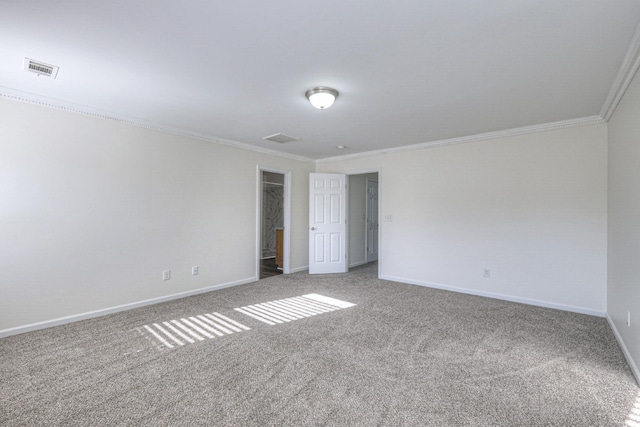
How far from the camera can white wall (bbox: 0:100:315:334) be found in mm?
2879

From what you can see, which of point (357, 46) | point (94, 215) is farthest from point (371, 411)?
point (94, 215)

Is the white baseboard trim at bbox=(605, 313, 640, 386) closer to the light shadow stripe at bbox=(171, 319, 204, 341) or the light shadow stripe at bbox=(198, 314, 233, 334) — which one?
the light shadow stripe at bbox=(198, 314, 233, 334)

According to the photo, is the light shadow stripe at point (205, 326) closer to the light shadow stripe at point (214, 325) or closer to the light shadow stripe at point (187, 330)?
the light shadow stripe at point (214, 325)

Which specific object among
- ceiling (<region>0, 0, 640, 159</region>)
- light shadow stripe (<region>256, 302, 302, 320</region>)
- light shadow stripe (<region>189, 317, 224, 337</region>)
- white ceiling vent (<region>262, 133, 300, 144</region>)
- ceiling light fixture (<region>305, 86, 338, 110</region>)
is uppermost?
ceiling (<region>0, 0, 640, 159</region>)

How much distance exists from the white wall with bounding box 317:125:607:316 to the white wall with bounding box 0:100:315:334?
2.81 meters

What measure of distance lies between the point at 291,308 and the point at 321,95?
8.32 feet

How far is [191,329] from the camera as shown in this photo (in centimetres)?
302

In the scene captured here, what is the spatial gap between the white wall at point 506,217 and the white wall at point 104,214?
9.23 ft

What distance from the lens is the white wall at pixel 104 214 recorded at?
2879 millimetres

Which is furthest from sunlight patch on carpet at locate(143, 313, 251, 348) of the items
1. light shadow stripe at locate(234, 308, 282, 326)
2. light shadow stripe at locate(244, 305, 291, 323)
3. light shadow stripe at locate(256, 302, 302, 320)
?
light shadow stripe at locate(256, 302, 302, 320)

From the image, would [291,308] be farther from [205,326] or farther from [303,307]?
[205,326]

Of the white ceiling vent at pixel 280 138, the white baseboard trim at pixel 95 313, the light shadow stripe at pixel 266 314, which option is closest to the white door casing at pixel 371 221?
the white ceiling vent at pixel 280 138

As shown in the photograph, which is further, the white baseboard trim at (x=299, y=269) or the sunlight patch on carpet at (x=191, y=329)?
the white baseboard trim at (x=299, y=269)

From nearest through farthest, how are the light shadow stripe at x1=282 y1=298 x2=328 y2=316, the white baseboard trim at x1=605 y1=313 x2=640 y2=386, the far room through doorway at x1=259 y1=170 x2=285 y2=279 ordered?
the white baseboard trim at x1=605 y1=313 x2=640 y2=386 < the light shadow stripe at x1=282 y1=298 x2=328 y2=316 < the far room through doorway at x1=259 y1=170 x2=285 y2=279
